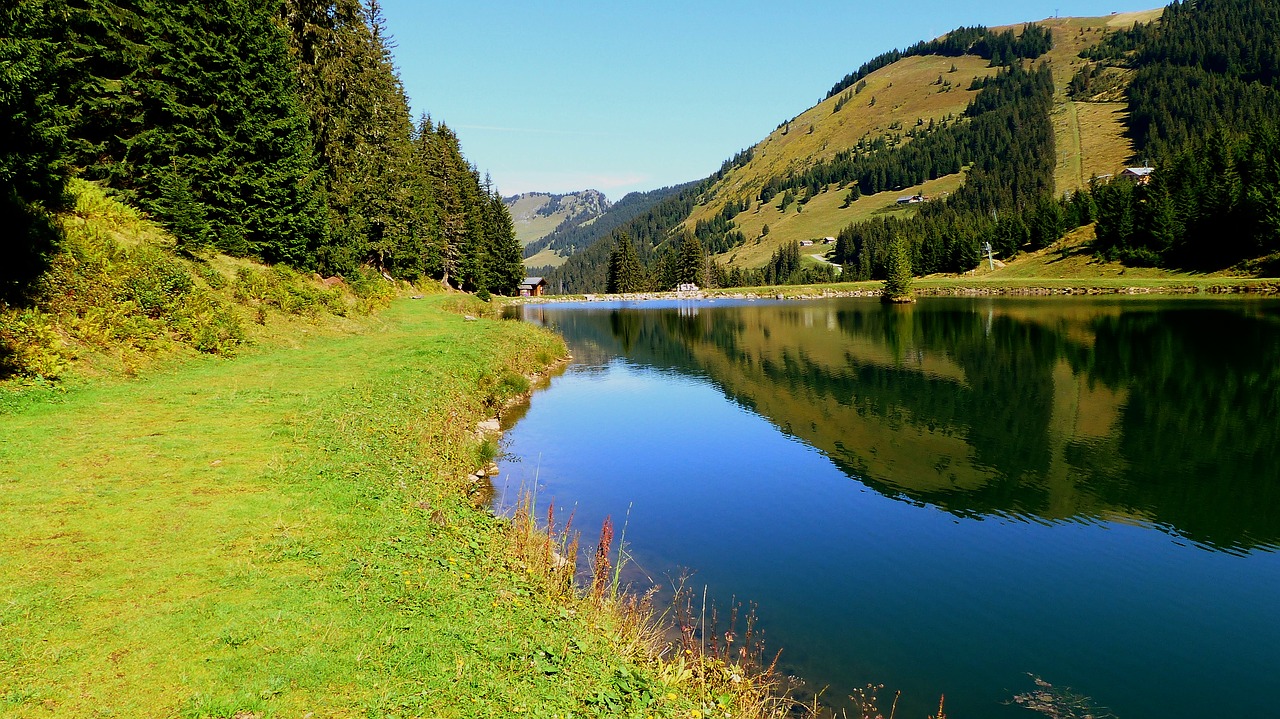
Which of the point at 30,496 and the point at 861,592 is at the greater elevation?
the point at 30,496

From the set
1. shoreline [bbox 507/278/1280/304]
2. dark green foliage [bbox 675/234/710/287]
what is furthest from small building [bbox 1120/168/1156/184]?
dark green foliage [bbox 675/234/710/287]

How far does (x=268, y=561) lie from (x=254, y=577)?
59 cm

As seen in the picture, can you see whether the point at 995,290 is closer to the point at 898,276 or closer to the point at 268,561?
the point at 898,276

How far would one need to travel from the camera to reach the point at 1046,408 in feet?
102

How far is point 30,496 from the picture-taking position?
34.7 ft

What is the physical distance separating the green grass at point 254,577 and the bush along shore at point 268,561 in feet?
0.12

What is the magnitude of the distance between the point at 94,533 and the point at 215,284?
21303mm

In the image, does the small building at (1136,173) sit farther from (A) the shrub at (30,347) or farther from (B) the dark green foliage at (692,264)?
(A) the shrub at (30,347)

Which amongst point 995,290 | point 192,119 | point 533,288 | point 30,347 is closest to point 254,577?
point 30,347

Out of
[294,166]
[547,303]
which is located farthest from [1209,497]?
[547,303]

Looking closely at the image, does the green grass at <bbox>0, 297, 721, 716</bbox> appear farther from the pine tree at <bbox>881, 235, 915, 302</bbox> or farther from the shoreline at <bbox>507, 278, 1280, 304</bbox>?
the pine tree at <bbox>881, 235, 915, 302</bbox>

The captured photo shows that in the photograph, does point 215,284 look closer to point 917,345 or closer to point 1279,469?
point 1279,469

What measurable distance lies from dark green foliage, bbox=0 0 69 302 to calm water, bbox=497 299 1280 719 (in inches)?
626

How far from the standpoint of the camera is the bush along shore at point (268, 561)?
23.1 ft
